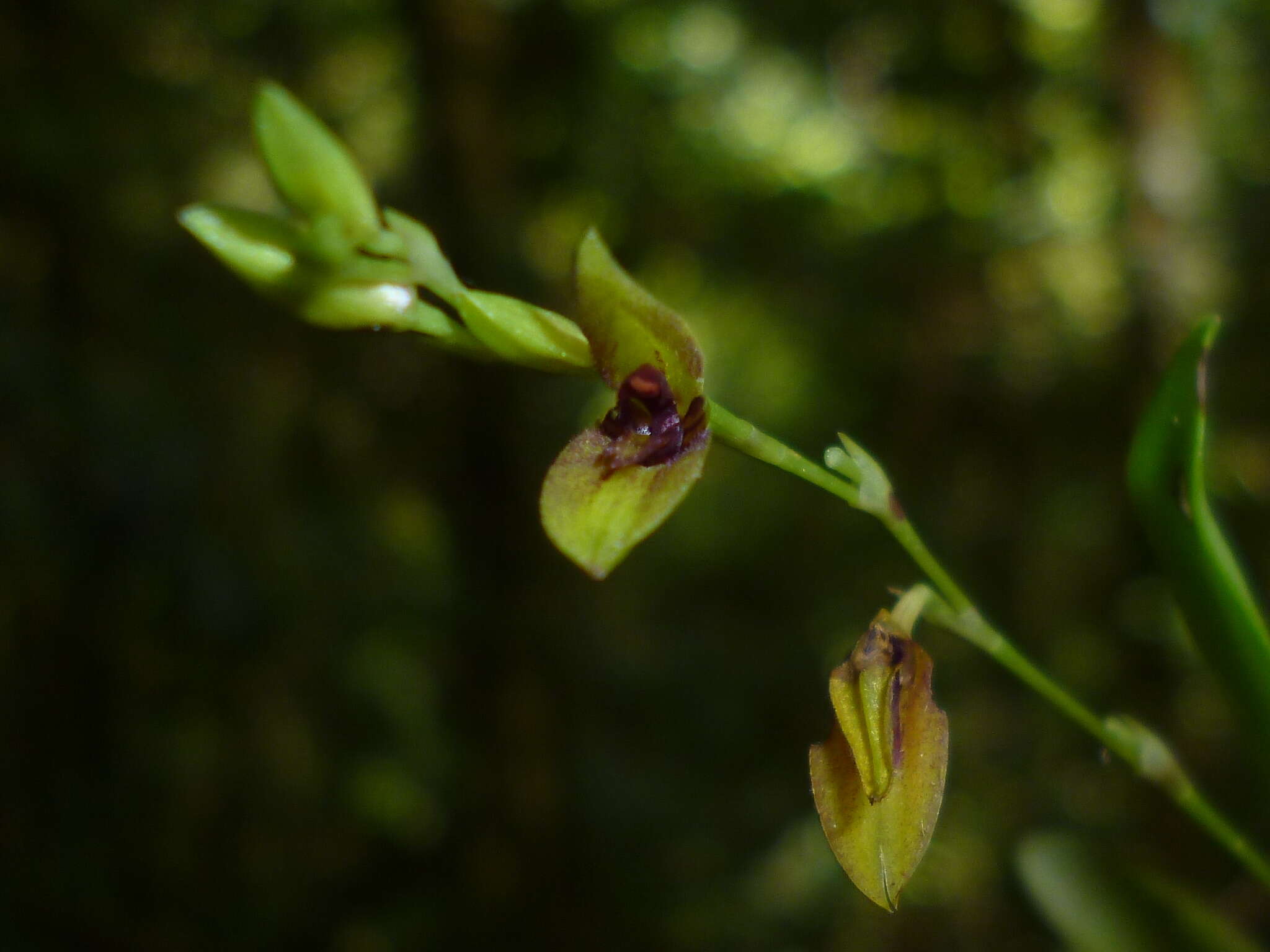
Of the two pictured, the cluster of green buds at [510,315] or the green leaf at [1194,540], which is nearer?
the cluster of green buds at [510,315]

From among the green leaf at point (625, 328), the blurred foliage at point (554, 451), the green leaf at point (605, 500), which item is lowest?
the blurred foliage at point (554, 451)

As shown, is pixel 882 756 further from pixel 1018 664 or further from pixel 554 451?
pixel 554 451

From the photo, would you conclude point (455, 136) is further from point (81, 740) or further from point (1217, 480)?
point (1217, 480)

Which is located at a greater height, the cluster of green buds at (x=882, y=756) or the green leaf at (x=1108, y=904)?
the cluster of green buds at (x=882, y=756)

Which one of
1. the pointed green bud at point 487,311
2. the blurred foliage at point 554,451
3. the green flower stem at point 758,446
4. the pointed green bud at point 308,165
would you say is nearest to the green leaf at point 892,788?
the green flower stem at point 758,446

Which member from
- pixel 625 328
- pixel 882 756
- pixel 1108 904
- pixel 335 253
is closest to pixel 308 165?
pixel 335 253

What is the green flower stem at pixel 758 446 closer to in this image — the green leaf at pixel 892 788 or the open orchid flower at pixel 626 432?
the open orchid flower at pixel 626 432
